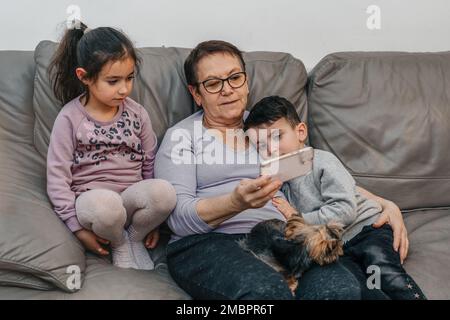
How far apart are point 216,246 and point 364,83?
814 millimetres

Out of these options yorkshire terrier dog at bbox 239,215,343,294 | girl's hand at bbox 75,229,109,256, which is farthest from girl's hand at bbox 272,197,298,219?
girl's hand at bbox 75,229,109,256

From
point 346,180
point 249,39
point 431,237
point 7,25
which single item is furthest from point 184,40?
point 431,237

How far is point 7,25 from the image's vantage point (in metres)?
2.14

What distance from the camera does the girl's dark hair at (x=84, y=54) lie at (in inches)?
65.2

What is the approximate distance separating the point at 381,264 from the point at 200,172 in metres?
0.55

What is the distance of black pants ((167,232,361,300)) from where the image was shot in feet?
4.60

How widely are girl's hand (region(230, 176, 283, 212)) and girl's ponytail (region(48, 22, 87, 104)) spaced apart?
62 centimetres

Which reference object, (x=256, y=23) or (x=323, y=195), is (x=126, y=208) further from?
(x=256, y=23)

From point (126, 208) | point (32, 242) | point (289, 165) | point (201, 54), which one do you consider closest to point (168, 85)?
point (201, 54)

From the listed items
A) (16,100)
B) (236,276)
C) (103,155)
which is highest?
(16,100)

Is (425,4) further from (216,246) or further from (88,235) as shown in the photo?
(88,235)

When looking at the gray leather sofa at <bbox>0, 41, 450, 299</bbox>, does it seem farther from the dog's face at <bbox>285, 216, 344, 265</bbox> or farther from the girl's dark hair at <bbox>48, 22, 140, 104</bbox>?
the dog's face at <bbox>285, 216, 344, 265</bbox>

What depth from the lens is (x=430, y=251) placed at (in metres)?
1.74

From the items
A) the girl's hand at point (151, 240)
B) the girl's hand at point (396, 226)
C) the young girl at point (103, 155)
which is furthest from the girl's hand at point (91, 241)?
the girl's hand at point (396, 226)
